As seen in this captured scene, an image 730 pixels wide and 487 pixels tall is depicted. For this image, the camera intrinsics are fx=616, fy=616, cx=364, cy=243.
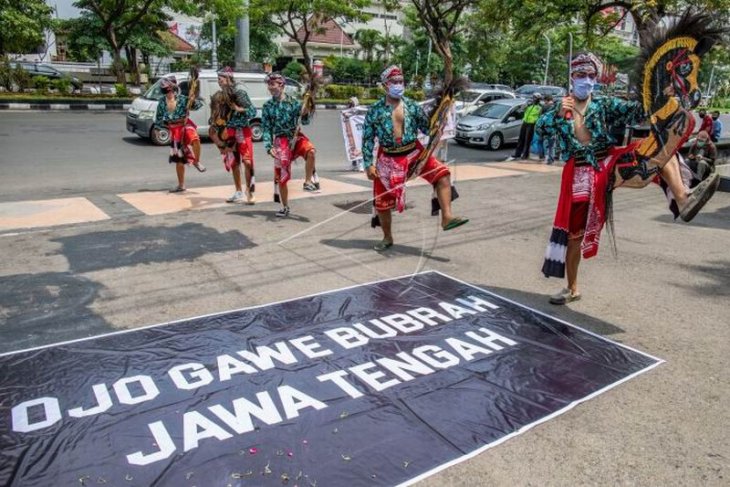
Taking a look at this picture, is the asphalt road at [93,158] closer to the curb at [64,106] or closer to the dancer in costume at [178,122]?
the dancer in costume at [178,122]

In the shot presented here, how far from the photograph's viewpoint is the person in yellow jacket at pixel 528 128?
15.4 m

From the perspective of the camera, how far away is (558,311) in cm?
496

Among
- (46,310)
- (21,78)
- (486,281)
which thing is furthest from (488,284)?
(21,78)

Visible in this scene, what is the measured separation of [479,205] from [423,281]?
404 cm

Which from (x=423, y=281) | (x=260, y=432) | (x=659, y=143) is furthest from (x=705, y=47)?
(x=260, y=432)

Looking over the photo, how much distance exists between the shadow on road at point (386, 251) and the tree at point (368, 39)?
47.3 meters

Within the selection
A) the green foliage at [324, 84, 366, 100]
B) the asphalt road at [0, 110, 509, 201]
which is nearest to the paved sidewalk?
the asphalt road at [0, 110, 509, 201]

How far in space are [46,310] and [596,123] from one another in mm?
4341

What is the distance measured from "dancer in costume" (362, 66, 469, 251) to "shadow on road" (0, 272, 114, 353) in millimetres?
2828

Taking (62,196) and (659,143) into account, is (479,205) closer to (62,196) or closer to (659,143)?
(659,143)

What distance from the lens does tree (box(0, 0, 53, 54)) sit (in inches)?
912

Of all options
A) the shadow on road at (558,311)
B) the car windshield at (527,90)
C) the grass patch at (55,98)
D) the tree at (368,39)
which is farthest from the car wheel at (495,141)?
the tree at (368,39)

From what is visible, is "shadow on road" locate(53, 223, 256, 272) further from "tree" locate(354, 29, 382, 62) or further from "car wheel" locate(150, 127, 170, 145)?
"tree" locate(354, 29, 382, 62)

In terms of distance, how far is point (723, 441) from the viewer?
3.16 meters
